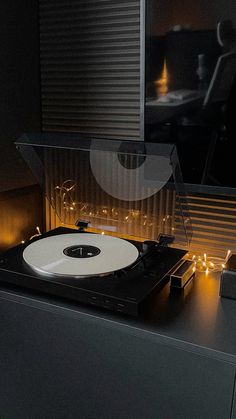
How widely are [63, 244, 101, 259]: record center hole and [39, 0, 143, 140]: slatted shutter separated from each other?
0.42 meters

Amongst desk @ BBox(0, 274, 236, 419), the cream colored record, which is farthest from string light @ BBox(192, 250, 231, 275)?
the cream colored record

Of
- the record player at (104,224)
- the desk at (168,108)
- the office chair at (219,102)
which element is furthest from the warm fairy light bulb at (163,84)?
the record player at (104,224)

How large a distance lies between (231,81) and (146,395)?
86 centimetres

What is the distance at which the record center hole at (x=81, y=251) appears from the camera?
1.23 meters

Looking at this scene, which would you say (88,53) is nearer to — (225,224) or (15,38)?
(15,38)

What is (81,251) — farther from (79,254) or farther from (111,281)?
(111,281)

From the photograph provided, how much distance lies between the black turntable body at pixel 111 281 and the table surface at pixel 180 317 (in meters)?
0.03

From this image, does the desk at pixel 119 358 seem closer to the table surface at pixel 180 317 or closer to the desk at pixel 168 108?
the table surface at pixel 180 317

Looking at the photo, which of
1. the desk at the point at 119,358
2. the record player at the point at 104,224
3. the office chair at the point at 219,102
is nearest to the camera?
the desk at the point at 119,358

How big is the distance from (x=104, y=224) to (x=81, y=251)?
0.14m

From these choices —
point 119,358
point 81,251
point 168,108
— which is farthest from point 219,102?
point 119,358

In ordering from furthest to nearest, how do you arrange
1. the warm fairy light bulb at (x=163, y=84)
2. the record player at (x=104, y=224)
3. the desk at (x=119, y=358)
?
the warm fairy light bulb at (x=163, y=84), the record player at (x=104, y=224), the desk at (x=119, y=358)

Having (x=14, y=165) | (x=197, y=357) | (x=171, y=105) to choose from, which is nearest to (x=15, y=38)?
(x=14, y=165)

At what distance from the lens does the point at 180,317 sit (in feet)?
3.46
